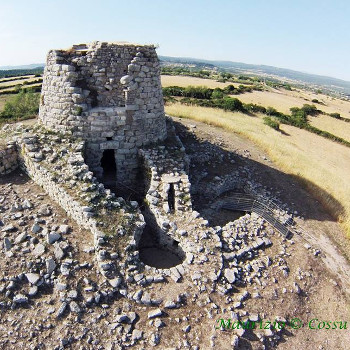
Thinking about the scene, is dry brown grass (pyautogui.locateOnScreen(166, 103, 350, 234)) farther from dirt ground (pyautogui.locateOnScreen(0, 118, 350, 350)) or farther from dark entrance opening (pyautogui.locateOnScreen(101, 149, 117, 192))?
dark entrance opening (pyautogui.locateOnScreen(101, 149, 117, 192))

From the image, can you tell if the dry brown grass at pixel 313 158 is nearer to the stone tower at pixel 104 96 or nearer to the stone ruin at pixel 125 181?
the stone ruin at pixel 125 181

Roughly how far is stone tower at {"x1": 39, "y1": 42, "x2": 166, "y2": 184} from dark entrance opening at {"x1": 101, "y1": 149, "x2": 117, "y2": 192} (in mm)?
546

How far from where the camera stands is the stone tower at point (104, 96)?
33.2ft

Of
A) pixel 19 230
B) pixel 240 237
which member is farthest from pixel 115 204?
pixel 240 237

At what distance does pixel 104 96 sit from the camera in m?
10.5

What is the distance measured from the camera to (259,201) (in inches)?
484

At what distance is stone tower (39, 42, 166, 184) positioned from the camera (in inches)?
399

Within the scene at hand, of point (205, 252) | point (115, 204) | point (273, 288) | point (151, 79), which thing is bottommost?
point (273, 288)

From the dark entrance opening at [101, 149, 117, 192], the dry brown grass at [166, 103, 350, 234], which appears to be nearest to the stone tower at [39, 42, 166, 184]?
the dark entrance opening at [101, 149, 117, 192]

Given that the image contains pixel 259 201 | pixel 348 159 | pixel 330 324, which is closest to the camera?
pixel 330 324

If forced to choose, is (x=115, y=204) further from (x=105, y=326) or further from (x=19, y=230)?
(x=105, y=326)

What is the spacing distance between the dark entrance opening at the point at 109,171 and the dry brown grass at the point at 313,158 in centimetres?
907

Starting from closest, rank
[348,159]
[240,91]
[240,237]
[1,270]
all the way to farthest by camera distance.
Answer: [1,270], [240,237], [348,159], [240,91]

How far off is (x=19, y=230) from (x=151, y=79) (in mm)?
6597
